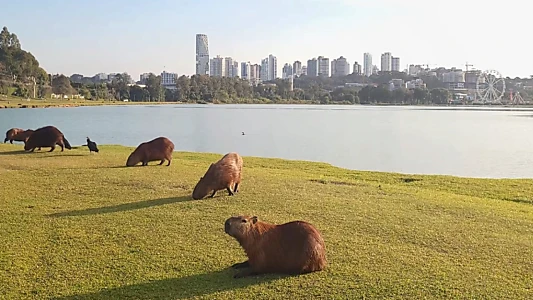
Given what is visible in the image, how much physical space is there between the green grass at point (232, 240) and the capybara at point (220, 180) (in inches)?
7.8

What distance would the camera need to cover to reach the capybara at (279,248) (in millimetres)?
5258

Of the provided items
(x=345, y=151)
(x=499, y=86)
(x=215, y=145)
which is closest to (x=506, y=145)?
(x=345, y=151)

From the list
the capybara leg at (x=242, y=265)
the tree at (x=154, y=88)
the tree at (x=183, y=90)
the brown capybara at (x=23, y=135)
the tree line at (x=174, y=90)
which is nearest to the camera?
the capybara leg at (x=242, y=265)

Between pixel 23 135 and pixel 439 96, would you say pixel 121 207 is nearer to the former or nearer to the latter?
pixel 23 135

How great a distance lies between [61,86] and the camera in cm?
9144

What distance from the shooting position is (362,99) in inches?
4990

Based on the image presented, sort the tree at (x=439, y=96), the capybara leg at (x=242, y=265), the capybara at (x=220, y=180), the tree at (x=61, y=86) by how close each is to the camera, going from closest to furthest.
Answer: the capybara leg at (x=242, y=265) → the capybara at (x=220, y=180) → the tree at (x=61, y=86) → the tree at (x=439, y=96)

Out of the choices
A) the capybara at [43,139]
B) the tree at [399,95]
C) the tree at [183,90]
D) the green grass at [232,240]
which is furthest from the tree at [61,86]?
the green grass at [232,240]

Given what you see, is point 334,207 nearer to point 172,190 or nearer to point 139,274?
point 172,190

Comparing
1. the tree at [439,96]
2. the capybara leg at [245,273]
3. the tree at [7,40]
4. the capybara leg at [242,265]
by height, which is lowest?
the capybara leg at [245,273]

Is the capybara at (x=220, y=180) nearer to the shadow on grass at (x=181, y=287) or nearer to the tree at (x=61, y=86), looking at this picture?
the shadow on grass at (x=181, y=287)

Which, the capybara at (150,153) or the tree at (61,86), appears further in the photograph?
the tree at (61,86)

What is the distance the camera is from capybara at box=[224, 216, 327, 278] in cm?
526

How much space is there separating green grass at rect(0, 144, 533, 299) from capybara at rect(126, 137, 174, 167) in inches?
58.1
